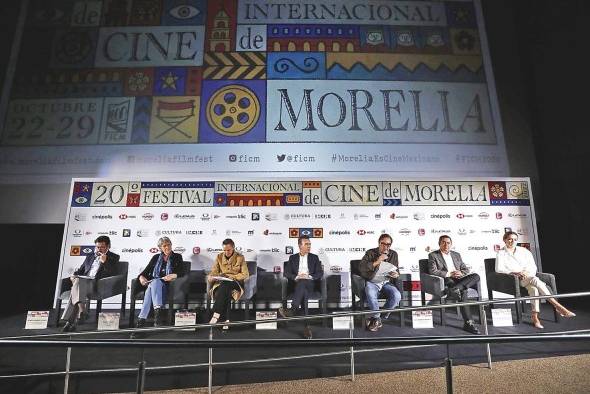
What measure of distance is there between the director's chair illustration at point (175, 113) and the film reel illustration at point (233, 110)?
280 millimetres

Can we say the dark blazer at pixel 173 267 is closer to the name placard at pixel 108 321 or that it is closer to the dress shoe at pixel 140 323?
the dress shoe at pixel 140 323

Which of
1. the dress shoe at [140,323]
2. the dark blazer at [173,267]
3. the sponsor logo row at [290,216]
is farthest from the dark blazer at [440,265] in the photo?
the dress shoe at [140,323]

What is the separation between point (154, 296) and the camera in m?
4.04

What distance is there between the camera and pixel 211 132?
5.38 meters

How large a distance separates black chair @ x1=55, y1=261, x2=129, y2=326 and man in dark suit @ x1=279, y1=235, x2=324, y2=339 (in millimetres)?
1883

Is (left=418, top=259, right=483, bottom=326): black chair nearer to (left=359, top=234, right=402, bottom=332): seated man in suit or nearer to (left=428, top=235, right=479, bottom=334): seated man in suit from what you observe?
(left=428, top=235, right=479, bottom=334): seated man in suit

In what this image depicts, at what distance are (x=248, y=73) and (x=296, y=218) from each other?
7.49ft

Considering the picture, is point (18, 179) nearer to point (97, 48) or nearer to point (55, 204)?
point (55, 204)

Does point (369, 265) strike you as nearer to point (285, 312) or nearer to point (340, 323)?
point (340, 323)

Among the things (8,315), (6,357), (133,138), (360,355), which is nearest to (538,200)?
(360,355)

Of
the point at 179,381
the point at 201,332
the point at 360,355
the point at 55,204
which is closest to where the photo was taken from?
the point at 179,381

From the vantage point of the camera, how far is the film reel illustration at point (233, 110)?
5.38 m

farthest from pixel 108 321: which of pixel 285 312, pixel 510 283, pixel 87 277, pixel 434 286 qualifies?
pixel 510 283

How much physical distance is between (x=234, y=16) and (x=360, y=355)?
506 centimetres
